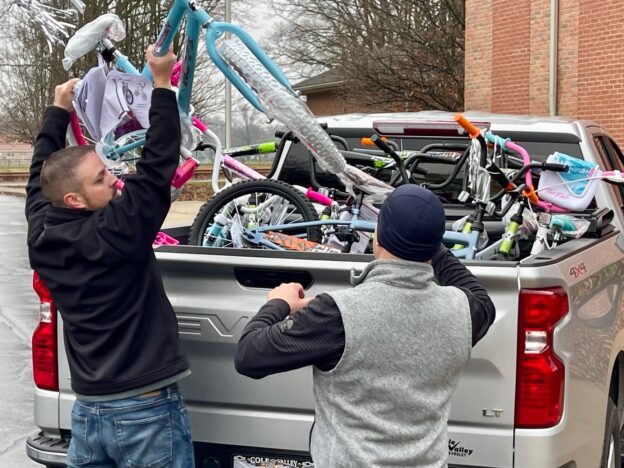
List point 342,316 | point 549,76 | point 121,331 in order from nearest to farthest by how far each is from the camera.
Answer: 1. point 342,316
2. point 121,331
3. point 549,76

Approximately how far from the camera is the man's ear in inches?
115

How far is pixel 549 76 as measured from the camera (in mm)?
18312

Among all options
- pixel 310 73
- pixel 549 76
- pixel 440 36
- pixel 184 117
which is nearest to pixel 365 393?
pixel 184 117

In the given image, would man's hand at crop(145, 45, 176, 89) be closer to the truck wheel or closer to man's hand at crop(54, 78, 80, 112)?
man's hand at crop(54, 78, 80, 112)

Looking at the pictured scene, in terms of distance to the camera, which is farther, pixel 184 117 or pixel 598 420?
pixel 184 117

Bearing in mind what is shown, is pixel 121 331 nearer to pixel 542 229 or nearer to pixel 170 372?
pixel 170 372

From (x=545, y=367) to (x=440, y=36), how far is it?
70.6 ft

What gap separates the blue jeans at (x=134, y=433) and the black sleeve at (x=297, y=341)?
641mm

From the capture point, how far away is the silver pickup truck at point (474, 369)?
2947 mm

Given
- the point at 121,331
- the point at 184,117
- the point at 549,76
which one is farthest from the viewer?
the point at 549,76

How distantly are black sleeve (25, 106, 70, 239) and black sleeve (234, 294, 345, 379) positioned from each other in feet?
3.93

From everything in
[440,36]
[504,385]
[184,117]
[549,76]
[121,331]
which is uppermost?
[440,36]

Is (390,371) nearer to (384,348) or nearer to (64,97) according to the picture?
(384,348)

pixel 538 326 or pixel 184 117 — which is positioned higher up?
pixel 184 117
